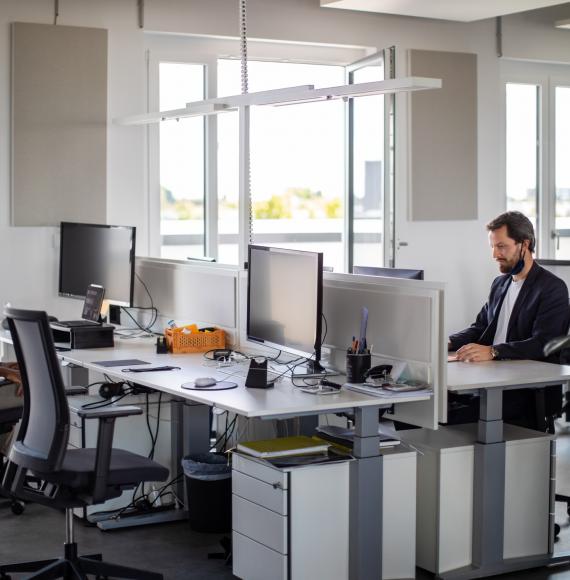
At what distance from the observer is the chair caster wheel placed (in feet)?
14.1

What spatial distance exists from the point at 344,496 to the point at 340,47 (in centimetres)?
433

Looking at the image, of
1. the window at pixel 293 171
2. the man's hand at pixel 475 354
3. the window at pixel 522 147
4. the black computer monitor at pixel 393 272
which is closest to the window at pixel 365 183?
the window at pixel 293 171

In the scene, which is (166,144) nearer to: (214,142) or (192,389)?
(214,142)

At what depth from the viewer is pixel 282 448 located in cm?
329

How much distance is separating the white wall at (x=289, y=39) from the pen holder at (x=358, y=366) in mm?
2288

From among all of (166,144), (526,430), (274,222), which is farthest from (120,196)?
(526,430)

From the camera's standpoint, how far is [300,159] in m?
7.01

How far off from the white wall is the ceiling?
1.68ft

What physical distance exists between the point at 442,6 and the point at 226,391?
12.0ft

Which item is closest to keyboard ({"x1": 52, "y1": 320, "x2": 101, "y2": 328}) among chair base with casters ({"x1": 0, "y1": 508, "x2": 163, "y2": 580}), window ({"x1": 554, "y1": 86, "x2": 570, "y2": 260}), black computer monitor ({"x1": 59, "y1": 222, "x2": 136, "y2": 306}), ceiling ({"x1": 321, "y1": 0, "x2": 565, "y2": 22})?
black computer monitor ({"x1": 59, "y1": 222, "x2": 136, "y2": 306})

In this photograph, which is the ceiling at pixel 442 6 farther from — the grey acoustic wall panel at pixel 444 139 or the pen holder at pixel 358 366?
the pen holder at pixel 358 366

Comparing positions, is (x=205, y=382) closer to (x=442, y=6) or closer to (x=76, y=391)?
(x=76, y=391)

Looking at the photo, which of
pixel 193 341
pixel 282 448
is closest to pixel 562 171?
pixel 193 341

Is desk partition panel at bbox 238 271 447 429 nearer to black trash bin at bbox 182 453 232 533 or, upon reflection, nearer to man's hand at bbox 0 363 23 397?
black trash bin at bbox 182 453 232 533
